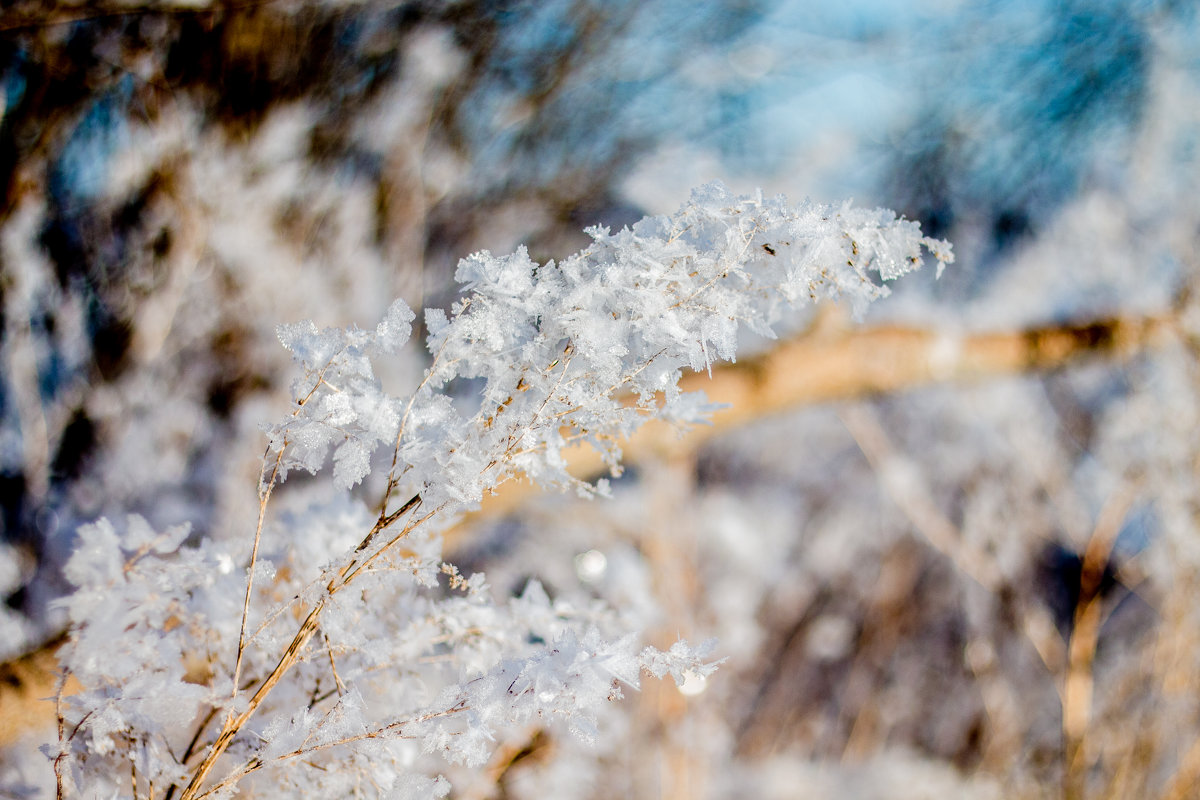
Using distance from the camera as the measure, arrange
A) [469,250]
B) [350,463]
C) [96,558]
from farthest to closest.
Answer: [469,250] → [96,558] → [350,463]

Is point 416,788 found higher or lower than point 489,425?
lower

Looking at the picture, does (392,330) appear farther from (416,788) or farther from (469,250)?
(469,250)

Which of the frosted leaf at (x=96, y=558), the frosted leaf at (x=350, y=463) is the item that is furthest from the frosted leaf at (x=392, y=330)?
the frosted leaf at (x=96, y=558)

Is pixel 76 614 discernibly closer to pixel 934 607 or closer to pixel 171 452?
pixel 171 452

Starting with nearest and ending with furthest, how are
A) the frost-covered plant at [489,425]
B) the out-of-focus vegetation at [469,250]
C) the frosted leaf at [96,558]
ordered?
the frost-covered plant at [489,425]
the frosted leaf at [96,558]
the out-of-focus vegetation at [469,250]

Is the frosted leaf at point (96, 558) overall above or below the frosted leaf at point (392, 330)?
below

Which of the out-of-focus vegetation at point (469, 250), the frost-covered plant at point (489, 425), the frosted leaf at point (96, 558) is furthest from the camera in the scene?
the out-of-focus vegetation at point (469, 250)

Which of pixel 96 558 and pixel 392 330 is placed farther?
pixel 96 558

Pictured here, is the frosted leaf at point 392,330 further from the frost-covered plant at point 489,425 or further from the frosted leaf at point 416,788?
the frosted leaf at point 416,788

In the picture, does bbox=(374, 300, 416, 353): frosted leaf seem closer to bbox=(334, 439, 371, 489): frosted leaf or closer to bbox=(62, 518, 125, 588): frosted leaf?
bbox=(334, 439, 371, 489): frosted leaf

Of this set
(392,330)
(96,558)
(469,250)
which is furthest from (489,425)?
(469,250)

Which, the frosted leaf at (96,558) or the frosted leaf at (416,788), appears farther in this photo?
the frosted leaf at (96,558)
